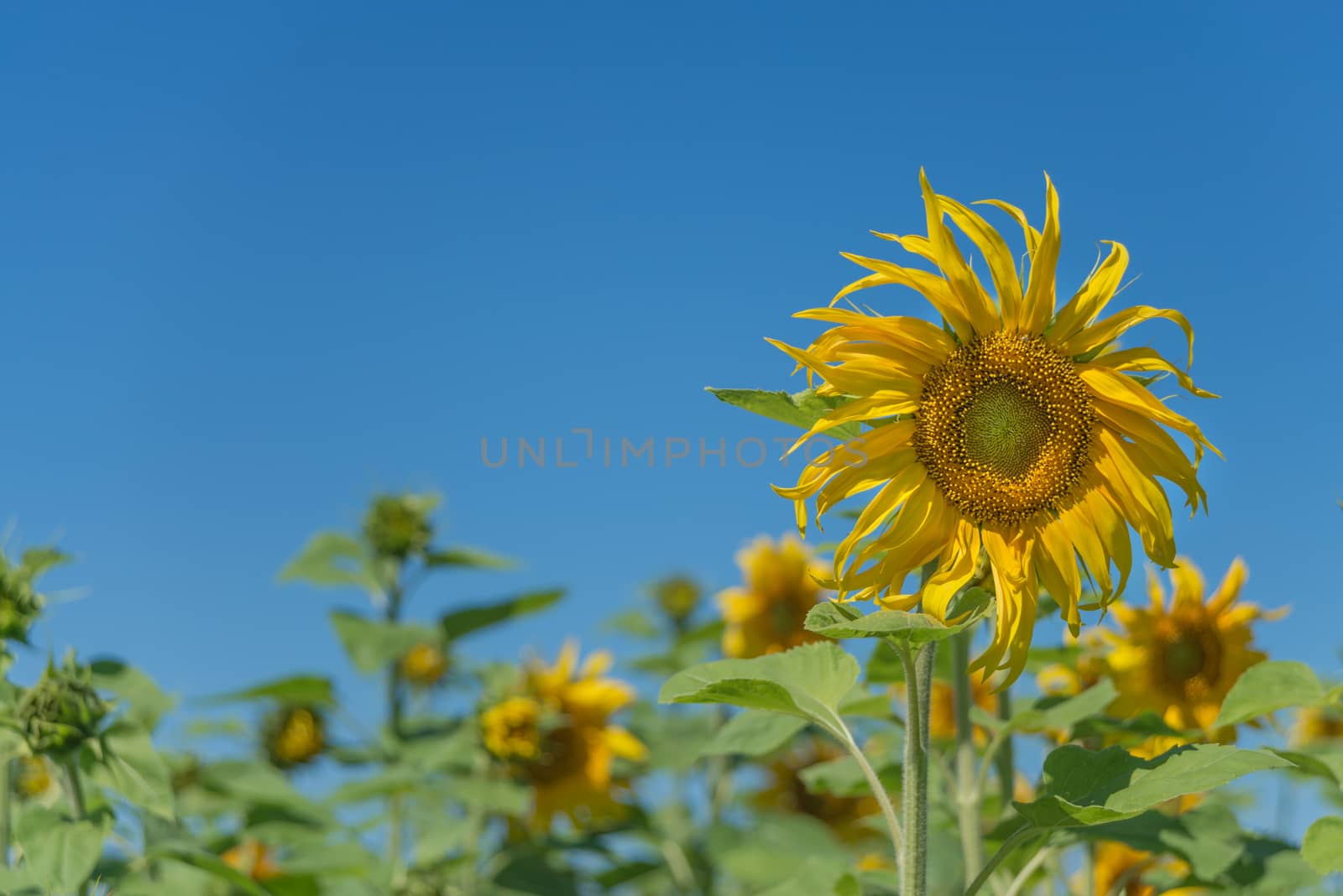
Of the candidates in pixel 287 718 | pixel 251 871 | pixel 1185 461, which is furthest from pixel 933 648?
pixel 287 718

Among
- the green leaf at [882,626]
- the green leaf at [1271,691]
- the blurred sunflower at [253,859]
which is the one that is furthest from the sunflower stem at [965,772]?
the blurred sunflower at [253,859]

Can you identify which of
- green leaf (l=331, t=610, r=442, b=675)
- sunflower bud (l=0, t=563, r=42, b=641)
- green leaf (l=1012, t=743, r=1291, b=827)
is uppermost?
green leaf (l=331, t=610, r=442, b=675)

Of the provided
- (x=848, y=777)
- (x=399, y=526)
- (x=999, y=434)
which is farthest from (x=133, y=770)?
(x=399, y=526)

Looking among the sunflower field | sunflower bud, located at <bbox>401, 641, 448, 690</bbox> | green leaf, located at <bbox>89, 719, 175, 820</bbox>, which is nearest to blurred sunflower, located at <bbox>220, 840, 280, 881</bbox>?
the sunflower field

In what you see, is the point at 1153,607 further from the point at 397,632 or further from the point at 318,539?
the point at 318,539

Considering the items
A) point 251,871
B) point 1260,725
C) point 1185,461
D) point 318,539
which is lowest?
point 251,871

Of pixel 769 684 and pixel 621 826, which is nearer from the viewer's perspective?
pixel 769 684

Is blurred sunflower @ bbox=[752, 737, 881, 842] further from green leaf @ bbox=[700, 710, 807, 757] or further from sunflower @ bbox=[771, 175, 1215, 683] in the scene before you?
sunflower @ bbox=[771, 175, 1215, 683]
